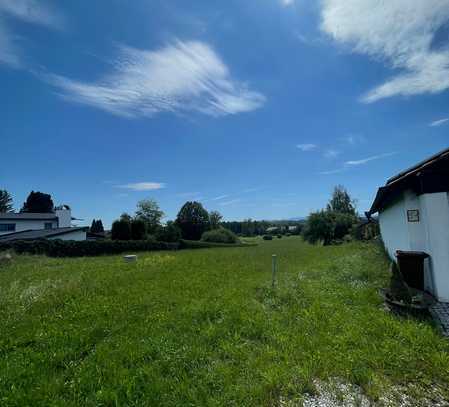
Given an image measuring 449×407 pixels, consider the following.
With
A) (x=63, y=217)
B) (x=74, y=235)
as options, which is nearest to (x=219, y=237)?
(x=74, y=235)

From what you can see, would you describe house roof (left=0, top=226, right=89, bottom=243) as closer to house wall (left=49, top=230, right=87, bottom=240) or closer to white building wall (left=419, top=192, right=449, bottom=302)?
house wall (left=49, top=230, right=87, bottom=240)

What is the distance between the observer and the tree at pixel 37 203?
150 feet

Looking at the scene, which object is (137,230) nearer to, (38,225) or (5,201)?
(38,225)

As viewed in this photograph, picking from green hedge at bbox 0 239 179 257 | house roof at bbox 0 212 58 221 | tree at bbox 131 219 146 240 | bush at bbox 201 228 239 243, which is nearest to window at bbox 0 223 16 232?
house roof at bbox 0 212 58 221

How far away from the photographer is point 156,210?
5406 centimetres

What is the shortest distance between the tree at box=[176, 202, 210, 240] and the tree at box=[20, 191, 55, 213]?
23.8 metres

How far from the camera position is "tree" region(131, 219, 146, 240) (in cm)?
2948

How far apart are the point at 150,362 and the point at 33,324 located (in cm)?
298

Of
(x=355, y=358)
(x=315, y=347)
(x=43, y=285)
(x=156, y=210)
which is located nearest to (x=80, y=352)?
(x=315, y=347)

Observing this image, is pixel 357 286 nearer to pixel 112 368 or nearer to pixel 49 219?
pixel 112 368

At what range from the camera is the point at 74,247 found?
21.0 m

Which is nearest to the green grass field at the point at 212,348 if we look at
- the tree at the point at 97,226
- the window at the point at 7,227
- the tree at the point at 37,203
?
the window at the point at 7,227

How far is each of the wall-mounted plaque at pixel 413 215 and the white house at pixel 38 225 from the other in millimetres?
28410

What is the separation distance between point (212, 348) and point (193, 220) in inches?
1753
